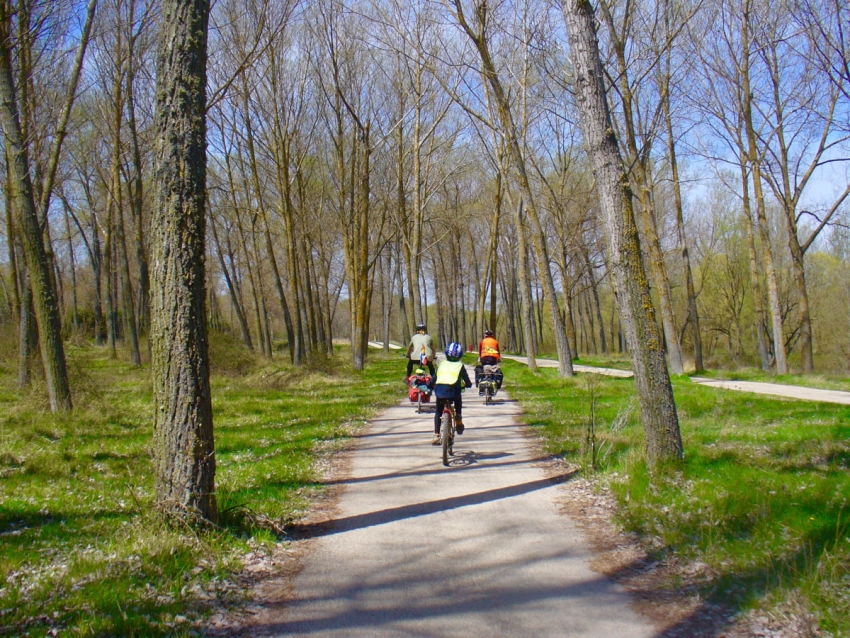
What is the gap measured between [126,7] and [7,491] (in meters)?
18.5

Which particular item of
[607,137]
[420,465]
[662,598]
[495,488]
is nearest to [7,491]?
[420,465]

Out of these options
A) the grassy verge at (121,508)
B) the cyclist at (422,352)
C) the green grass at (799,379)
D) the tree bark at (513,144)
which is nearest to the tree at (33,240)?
the grassy verge at (121,508)

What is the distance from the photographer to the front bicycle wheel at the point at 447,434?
28.4 feet

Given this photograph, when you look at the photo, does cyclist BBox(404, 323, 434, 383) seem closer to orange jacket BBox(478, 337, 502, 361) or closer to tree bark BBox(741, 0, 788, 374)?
orange jacket BBox(478, 337, 502, 361)

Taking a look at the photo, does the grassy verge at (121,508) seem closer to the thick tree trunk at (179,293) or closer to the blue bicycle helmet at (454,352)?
the thick tree trunk at (179,293)

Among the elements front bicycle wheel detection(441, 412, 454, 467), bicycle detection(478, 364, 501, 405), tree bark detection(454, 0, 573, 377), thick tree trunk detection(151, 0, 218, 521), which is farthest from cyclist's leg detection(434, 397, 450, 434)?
tree bark detection(454, 0, 573, 377)

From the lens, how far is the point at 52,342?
11.6m

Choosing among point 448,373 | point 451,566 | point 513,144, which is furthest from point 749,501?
point 513,144

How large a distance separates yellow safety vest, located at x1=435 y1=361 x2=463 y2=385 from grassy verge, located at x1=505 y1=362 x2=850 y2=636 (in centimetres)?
186

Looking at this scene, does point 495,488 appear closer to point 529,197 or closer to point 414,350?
point 414,350

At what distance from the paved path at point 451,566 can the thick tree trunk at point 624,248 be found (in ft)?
4.81

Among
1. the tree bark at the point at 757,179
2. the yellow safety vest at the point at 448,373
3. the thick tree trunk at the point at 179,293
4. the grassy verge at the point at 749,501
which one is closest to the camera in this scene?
the grassy verge at the point at 749,501

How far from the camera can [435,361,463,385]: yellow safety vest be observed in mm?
9516

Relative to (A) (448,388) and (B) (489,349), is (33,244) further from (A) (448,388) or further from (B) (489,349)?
(B) (489,349)
